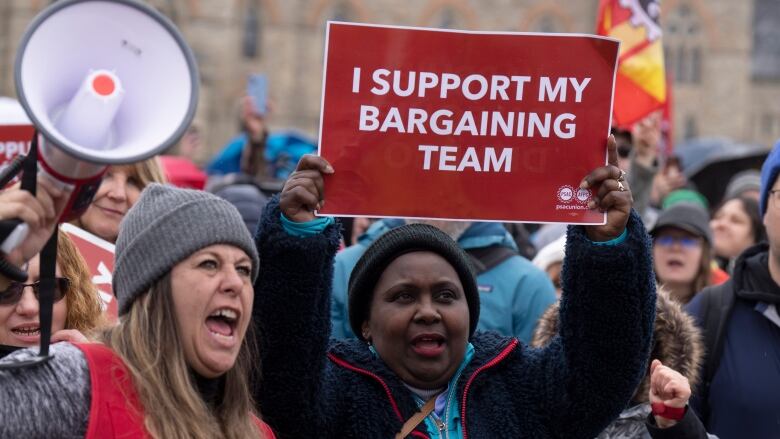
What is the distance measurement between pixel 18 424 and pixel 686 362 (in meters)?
2.19

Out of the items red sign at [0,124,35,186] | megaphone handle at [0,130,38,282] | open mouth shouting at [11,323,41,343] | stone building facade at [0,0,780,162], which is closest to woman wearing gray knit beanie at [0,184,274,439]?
megaphone handle at [0,130,38,282]

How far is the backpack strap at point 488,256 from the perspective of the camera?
17.2 ft

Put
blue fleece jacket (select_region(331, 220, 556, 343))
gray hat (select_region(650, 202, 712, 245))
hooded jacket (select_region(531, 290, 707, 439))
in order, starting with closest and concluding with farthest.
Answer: hooded jacket (select_region(531, 290, 707, 439)), blue fleece jacket (select_region(331, 220, 556, 343)), gray hat (select_region(650, 202, 712, 245))

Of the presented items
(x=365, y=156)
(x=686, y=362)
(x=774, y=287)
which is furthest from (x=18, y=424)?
(x=774, y=287)

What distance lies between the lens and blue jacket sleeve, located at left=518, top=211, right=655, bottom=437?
11.3 feet

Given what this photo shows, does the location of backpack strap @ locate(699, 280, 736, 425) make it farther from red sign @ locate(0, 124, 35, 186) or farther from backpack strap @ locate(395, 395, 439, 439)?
red sign @ locate(0, 124, 35, 186)

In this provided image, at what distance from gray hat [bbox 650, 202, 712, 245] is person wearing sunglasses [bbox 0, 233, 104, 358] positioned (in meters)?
3.50

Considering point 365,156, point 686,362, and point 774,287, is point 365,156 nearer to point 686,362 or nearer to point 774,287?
point 686,362

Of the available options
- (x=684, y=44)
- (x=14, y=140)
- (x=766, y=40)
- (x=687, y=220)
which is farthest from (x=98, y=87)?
Result: (x=766, y=40)

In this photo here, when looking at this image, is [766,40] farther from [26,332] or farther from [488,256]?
[26,332]

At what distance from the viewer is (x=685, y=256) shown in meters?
6.64

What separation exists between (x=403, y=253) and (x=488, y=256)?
1670mm

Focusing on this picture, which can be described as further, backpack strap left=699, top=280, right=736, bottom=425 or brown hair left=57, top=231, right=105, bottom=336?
backpack strap left=699, top=280, right=736, bottom=425

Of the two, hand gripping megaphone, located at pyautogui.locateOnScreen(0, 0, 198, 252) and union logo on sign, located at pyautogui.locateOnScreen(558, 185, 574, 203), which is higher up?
hand gripping megaphone, located at pyautogui.locateOnScreen(0, 0, 198, 252)
